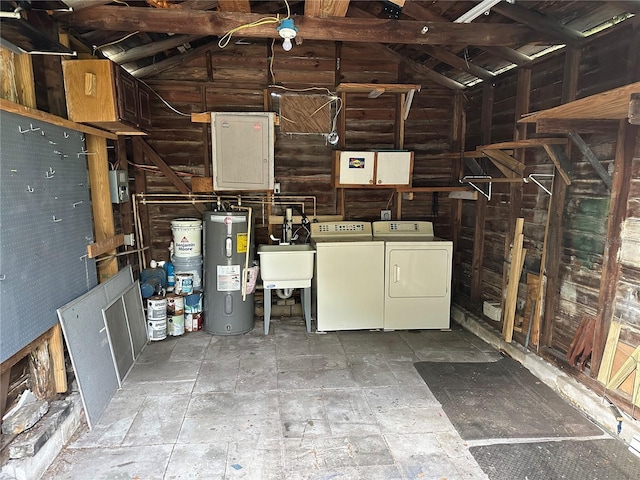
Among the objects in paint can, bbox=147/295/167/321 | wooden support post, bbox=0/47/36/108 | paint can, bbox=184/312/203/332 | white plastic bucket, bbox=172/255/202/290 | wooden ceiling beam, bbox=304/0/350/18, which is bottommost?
paint can, bbox=184/312/203/332

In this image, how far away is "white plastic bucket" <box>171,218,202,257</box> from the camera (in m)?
3.86

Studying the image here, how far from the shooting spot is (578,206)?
107 inches

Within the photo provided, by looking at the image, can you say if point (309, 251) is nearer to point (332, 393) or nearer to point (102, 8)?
point (332, 393)

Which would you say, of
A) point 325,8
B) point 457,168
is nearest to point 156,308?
point 325,8

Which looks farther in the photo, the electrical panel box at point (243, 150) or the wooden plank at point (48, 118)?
the electrical panel box at point (243, 150)

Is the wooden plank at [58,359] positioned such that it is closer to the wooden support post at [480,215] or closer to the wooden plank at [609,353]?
the wooden plank at [609,353]

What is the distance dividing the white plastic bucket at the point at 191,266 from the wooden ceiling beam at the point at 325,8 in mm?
2485

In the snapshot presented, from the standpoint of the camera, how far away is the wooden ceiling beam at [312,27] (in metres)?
2.55

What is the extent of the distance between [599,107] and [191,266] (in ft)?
11.5

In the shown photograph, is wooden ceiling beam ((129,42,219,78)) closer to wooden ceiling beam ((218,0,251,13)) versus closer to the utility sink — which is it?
wooden ceiling beam ((218,0,251,13))

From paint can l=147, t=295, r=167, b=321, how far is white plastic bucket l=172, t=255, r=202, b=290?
382mm

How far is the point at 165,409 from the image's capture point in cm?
259

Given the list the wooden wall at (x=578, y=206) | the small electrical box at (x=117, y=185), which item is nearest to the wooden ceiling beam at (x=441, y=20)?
the wooden wall at (x=578, y=206)

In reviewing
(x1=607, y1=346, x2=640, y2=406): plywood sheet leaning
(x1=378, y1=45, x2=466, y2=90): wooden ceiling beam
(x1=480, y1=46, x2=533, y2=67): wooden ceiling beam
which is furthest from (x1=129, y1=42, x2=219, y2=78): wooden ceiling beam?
(x1=607, y1=346, x2=640, y2=406): plywood sheet leaning
